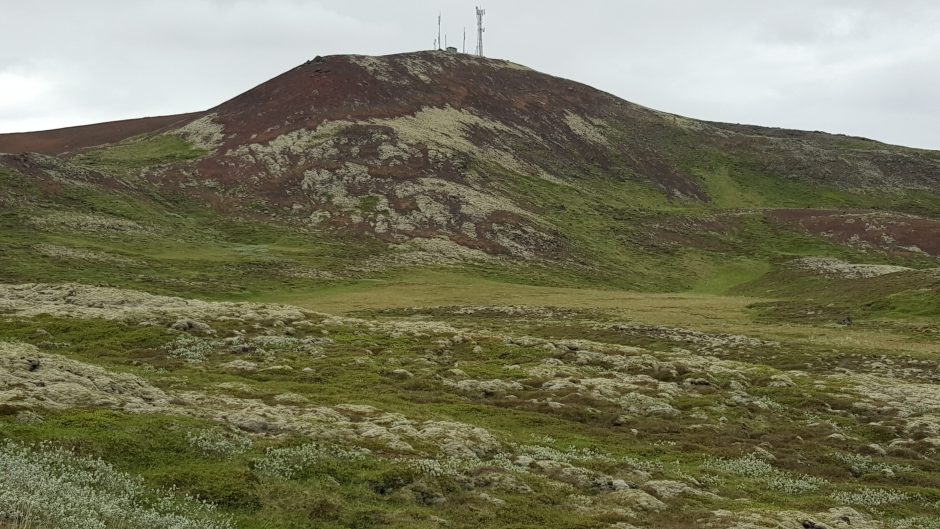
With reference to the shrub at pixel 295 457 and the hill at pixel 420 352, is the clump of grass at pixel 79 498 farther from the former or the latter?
the shrub at pixel 295 457

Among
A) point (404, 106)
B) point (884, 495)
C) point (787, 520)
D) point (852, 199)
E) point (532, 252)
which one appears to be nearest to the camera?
point (787, 520)

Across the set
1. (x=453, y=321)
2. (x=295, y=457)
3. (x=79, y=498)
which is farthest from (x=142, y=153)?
(x=79, y=498)

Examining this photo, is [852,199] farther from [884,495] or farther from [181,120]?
[884,495]

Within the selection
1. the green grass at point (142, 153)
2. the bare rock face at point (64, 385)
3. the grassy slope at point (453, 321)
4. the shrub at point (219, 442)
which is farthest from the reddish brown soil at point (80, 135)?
the shrub at point (219, 442)

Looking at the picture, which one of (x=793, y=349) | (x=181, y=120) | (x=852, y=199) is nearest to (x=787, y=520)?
(x=793, y=349)

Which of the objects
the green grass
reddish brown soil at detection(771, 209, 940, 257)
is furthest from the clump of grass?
reddish brown soil at detection(771, 209, 940, 257)

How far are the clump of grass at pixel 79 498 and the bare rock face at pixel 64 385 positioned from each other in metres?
4.85

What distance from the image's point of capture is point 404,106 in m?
164

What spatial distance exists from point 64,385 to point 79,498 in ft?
35.5

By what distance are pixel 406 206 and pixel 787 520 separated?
115 meters

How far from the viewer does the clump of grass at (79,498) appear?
13.9 m

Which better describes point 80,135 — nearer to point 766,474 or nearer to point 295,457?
point 295,457

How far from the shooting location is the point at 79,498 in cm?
1505

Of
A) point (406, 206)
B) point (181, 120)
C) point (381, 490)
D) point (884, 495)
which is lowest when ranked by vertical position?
point (884, 495)
